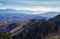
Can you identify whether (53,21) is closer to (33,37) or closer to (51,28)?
(51,28)

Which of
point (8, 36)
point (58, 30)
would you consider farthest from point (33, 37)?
point (8, 36)

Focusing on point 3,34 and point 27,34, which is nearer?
point 3,34

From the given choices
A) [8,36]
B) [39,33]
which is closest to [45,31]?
[39,33]

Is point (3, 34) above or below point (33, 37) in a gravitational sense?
above

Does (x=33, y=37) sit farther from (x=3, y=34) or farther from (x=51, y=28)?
(x=3, y=34)

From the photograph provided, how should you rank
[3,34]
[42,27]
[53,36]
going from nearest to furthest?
[3,34] < [53,36] < [42,27]

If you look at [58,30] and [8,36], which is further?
[58,30]

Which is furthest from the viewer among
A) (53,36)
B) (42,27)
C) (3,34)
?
(42,27)
